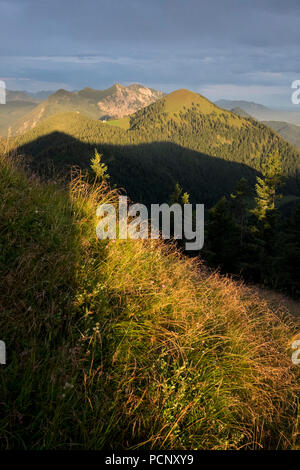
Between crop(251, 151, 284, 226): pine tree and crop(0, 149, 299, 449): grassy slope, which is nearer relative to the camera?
crop(0, 149, 299, 449): grassy slope

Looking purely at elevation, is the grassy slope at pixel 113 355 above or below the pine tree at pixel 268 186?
below

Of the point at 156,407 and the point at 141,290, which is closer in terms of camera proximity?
the point at 156,407

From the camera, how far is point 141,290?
352 cm

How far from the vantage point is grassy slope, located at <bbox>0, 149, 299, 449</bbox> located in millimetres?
2033

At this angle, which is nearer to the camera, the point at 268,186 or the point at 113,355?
the point at 113,355

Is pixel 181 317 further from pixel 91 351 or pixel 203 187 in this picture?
pixel 203 187

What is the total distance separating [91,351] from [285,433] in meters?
1.96

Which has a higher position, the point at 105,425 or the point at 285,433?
the point at 105,425

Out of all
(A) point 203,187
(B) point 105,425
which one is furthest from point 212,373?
(A) point 203,187

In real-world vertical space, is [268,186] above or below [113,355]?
above

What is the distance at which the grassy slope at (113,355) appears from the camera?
203 cm

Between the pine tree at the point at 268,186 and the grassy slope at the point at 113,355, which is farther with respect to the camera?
the pine tree at the point at 268,186

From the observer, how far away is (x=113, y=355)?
2.54 m
